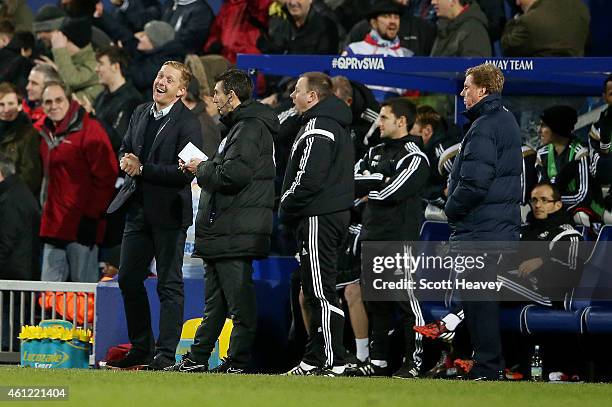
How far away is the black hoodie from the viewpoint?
9.96 metres

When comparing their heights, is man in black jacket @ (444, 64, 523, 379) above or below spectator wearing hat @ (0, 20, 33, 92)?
below

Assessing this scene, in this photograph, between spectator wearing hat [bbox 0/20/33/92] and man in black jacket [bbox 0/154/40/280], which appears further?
spectator wearing hat [bbox 0/20/33/92]

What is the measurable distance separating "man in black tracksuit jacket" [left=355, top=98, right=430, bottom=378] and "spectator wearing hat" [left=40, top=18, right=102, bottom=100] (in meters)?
5.19

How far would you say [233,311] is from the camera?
981cm

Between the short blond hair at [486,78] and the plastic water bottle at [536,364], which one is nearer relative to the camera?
the short blond hair at [486,78]

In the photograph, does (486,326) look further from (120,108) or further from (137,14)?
(137,14)

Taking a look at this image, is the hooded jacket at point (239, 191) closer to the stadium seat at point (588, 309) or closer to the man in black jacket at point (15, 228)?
the stadium seat at point (588, 309)

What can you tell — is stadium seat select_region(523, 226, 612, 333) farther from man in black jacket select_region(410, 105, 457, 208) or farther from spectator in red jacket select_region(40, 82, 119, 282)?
spectator in red jacket select_region(40, 82, 119, 282)

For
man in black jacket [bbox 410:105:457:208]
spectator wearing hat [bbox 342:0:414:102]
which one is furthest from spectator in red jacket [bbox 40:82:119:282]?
man in black jacket [bbox 410:105:457:208]

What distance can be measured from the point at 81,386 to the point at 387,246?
3.31m

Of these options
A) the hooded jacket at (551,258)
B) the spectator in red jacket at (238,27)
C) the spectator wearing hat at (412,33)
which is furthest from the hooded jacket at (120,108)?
the hooded jacket at (551,258)

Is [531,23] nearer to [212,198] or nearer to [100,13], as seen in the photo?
[212,198]

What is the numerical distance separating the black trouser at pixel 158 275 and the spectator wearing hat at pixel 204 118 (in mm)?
2010

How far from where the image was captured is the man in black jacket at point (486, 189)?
→ 962 cm
